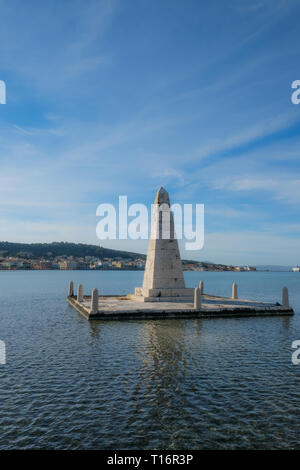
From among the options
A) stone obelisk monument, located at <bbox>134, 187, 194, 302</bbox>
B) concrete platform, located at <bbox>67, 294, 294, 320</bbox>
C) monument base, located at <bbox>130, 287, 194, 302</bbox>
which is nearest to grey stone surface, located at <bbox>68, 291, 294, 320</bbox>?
concrete platform, located at <bbox>67, 294, 294, 320</bbox>

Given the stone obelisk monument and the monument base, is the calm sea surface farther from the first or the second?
the stone obelisk monument

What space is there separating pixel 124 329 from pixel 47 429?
10741mm

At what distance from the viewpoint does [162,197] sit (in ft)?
89.7

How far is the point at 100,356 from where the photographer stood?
42.8ft

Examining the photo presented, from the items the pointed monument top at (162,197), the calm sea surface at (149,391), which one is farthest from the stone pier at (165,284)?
the calm sea surface at (149,391)

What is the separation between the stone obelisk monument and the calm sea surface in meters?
8.89

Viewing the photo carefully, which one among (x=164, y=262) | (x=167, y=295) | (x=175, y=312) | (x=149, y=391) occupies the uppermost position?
(x=164, y=262)

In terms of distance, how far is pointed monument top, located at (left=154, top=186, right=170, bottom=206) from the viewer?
27250 mm

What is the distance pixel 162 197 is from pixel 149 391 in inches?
753

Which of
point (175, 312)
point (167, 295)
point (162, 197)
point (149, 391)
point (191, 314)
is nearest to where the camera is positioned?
point (149, 391)

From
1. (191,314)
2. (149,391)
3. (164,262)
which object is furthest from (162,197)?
(149,391)

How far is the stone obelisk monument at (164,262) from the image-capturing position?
26.2m

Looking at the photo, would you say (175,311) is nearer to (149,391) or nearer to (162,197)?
(162,197)

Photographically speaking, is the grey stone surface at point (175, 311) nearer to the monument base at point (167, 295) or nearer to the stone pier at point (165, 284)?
the stone pier at point (165, 284)
